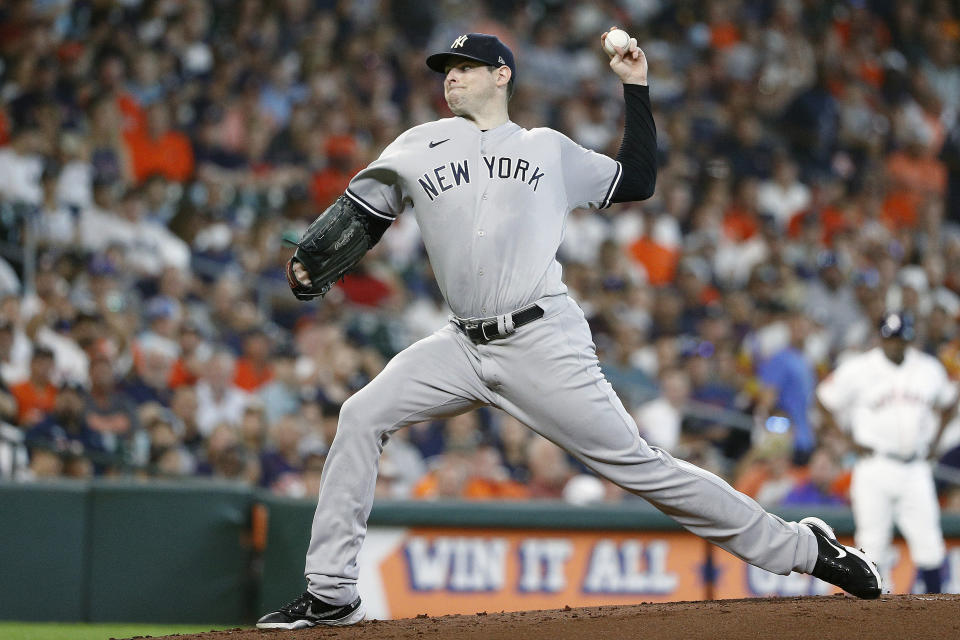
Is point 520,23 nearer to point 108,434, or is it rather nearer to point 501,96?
point 108,434

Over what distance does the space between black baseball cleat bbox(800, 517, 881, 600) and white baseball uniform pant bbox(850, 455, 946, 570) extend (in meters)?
2.91

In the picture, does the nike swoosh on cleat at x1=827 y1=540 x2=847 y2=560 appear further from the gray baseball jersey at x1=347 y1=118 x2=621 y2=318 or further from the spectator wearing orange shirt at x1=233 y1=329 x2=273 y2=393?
the spectator wearing orange shirt at x1=233 y1=329 x2=273 y2=393

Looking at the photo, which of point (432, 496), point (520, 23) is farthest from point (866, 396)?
point (520, 23)

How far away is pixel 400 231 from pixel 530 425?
21.1 ft

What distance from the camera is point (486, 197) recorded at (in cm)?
405

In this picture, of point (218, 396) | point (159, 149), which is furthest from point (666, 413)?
point (159, 149)

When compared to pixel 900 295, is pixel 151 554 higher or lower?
lower

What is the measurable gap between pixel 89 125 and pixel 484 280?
6650 mm

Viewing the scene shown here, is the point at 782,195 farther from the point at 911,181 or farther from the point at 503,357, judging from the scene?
the point at 503,357

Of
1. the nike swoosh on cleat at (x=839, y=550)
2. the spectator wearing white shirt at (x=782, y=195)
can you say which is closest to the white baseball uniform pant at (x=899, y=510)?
the nike swoosh on cleat at (x=839, y=550)

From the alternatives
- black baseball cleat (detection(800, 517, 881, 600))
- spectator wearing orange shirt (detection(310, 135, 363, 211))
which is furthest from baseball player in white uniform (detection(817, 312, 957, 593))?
spectator wearing orange shirt (detection(310, 135, 363, 211))

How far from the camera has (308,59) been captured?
38.0ft

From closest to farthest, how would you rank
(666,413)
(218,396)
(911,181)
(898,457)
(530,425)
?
1. (530,425)
2. (898,457)
3. (218,396)
4. (666,413)
5. (911,181)

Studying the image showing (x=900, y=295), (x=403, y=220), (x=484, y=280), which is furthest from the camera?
(x=900, y=295)
